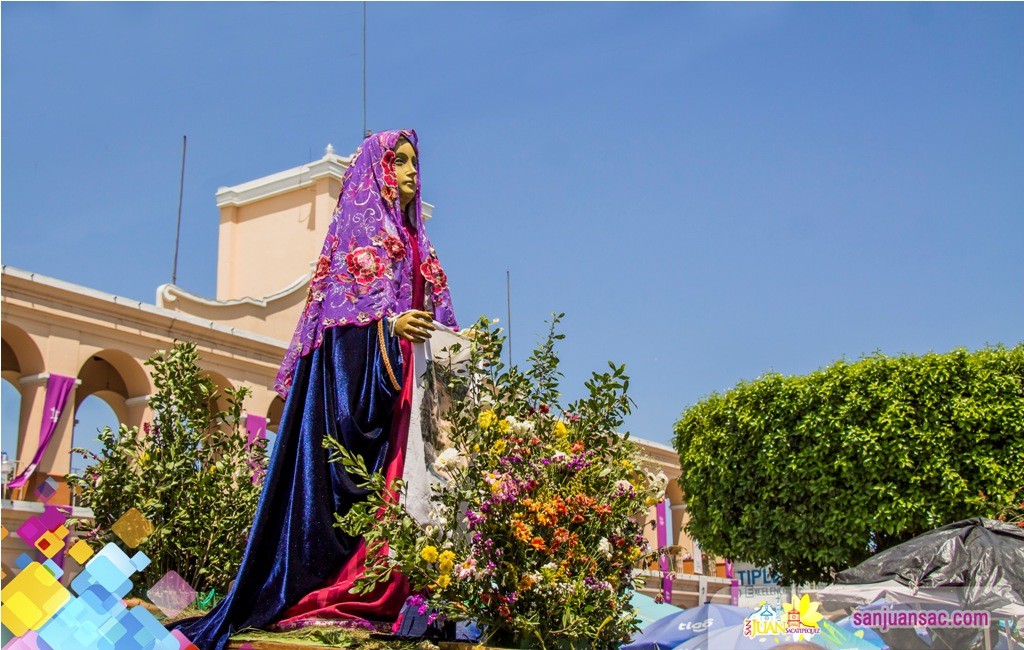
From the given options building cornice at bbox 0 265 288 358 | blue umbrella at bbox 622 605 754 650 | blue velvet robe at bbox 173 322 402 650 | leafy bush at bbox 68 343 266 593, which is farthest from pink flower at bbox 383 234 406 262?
building cornice at bbox 0 265 288 358

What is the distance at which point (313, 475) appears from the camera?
5859 mm

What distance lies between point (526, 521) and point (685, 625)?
31.4ft

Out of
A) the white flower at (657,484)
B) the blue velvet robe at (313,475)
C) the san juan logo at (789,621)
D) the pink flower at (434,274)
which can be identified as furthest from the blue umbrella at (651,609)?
the white flower at (657,484)

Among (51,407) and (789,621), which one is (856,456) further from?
(51,407)

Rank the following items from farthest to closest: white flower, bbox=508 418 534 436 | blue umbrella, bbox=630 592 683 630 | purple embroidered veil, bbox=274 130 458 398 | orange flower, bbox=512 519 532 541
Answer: blue umbrella, bbox=630 592 683 630
purple embroidered veil, bbox=274 130 458 398
white flower, bbox=508 418 534 436
orange flower, bbox=512 519 532 541

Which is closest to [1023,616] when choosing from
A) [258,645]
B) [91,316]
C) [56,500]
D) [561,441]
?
[561,441]

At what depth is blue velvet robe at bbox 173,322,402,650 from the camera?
563 cm

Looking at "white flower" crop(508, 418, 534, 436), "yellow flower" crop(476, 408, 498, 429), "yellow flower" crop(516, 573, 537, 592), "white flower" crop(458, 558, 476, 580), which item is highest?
"yellow flower" crop(476, 408, 498, 429)

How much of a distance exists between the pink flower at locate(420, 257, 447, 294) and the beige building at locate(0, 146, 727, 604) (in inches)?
345

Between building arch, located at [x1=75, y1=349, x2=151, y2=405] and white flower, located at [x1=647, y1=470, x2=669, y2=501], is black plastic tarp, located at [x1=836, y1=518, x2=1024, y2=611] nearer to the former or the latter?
white flower, located at [x1=647, y1=470, x2=669, y2=501]

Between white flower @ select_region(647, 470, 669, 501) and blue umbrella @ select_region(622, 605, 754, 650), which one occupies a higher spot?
white flower @ select_region(647, 470, 669, 501)

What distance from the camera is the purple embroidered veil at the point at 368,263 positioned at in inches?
245

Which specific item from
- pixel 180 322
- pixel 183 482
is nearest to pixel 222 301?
pixel 180 322

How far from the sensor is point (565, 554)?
16.0 ft
